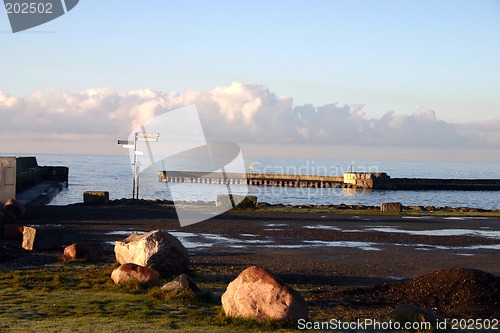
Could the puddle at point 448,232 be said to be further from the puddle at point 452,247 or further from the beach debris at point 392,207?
the beach debris at point 392,207

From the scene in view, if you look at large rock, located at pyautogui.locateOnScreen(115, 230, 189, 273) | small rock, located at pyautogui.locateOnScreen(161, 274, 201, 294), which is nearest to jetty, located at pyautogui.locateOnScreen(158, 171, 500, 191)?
large rock, located at pyautogui.locateOnScreen(115, 230, 189, 273)

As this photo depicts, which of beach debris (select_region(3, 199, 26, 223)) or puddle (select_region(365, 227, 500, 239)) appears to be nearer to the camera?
puddle (select_region(365, 227, 500, 239))

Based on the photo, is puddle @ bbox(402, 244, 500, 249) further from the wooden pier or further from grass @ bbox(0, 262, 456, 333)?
the wooden pier

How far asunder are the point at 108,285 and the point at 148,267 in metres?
0.93

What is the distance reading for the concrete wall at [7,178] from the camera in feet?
101

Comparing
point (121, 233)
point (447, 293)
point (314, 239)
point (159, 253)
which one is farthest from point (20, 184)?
point (447, 293)

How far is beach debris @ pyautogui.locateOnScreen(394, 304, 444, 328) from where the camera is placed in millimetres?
9609

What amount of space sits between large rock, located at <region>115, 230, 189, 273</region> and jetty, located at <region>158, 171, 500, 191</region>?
80.7 meters

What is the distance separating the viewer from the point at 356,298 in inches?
468

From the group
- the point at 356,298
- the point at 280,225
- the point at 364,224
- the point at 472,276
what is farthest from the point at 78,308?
the point at 364,224

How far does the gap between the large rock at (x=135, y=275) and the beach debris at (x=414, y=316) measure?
4550mm

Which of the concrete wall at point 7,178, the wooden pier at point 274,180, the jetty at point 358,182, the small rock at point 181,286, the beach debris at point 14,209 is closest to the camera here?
the small rock at point 181,286

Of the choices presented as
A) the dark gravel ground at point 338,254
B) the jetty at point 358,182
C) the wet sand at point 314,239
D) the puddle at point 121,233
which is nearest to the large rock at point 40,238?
the dark gravel ground at point 338,254

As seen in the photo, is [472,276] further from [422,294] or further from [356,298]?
[356,298]
